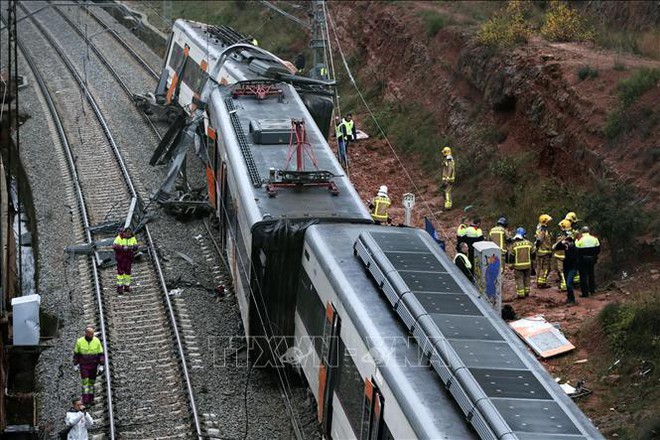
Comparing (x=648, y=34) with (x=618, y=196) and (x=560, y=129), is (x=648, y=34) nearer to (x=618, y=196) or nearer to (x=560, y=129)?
(x=560, y=129)

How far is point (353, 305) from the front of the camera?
42.4 ft

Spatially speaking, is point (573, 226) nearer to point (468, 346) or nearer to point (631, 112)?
point (631, 112)

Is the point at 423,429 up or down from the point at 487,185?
up

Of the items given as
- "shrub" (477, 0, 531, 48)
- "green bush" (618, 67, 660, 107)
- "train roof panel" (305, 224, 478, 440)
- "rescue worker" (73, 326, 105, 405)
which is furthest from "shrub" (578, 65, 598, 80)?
"rescue worker" (73, 326, 105, 405)

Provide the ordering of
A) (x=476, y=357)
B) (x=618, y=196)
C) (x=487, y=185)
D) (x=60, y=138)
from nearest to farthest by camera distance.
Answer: (x=476, y=357) < (x=618, y=196) < (x=487, y=185) < (x=60, y=138)

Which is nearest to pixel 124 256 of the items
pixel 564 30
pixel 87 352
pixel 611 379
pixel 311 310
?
pixel 87 352

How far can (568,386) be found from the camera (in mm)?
15797

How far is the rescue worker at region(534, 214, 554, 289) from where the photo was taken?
64.2ft

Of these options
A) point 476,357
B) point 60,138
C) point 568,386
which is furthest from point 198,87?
point 476,357

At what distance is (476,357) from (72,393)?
7944mm

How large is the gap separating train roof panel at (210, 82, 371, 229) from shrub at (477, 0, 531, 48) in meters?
6.77

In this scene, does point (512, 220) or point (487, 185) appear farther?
point (487, 185)

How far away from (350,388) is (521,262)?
266 inches

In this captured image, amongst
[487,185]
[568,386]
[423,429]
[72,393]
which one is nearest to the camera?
[423,429]
